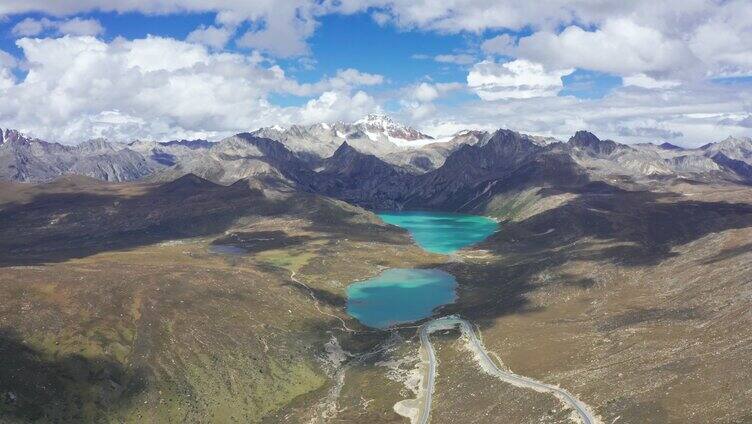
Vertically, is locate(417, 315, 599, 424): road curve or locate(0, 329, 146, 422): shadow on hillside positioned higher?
locate(0, 329, 146, 422): shadow on hillside

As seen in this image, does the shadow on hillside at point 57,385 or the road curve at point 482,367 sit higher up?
the shadow on hillside at point 57,385

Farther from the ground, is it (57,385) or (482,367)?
(57,385)

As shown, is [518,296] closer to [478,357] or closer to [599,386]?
[478,357]

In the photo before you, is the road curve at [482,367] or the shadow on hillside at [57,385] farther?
the shadow on hillside at [57,385]

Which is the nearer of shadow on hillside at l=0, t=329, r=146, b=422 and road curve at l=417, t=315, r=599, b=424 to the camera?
road curve at l=417, t=315, r=599, b=424
